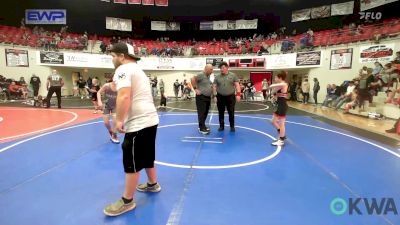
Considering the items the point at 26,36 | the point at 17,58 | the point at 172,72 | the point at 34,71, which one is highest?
the point at 26,36

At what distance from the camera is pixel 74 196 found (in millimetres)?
3234

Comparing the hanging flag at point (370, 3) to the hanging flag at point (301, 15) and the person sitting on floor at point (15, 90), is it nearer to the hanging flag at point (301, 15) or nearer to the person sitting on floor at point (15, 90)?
the hanging flag at point (301, 15)

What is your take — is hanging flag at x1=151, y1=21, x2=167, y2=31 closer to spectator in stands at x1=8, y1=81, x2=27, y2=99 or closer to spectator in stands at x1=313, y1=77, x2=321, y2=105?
spectator in stands at x1=8, y1=81, x2=27, y2=99

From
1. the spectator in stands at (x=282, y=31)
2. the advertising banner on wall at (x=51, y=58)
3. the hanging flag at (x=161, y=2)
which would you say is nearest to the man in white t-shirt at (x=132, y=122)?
the advertising banner on wall at (x=51, y=58)

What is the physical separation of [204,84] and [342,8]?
2055 cm

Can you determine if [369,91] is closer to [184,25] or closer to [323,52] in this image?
[323,52]

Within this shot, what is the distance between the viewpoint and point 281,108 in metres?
5.76

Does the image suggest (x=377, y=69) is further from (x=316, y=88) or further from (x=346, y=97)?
(x=316, y=88)

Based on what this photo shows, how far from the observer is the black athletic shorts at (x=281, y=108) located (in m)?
5.76

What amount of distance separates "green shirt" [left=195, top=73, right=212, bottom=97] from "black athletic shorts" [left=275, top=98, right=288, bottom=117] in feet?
6.87

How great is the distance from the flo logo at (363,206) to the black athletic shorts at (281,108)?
2781 millimetres

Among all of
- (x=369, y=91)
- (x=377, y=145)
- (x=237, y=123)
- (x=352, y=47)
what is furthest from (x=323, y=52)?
(x=377, y=145)

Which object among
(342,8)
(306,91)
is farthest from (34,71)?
(342,8)

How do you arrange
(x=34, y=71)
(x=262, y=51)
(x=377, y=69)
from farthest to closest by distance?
1. (x=262, y=51)
2. (x=34, y=71)
3. (x=377, y=69)
